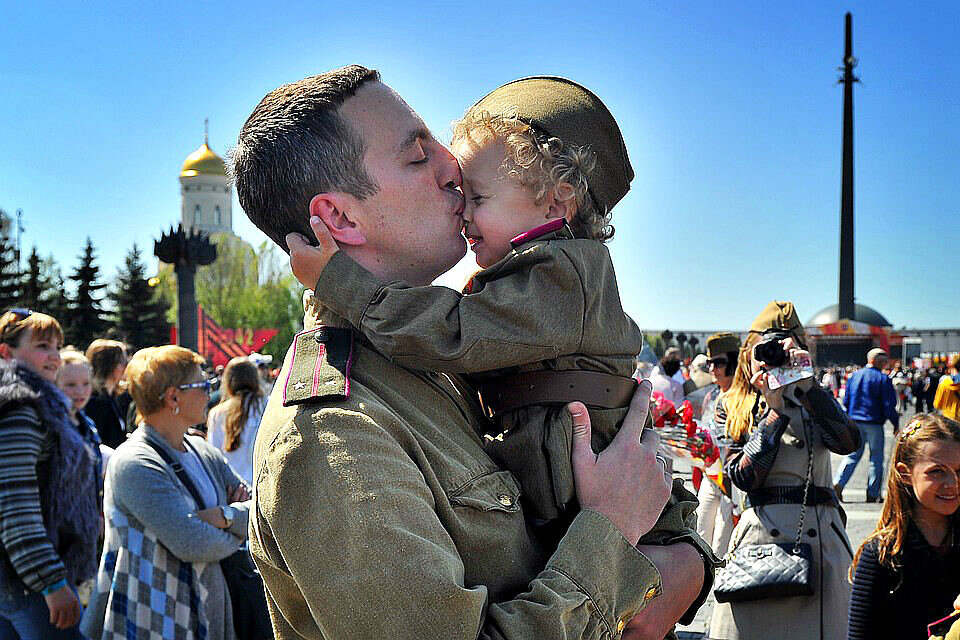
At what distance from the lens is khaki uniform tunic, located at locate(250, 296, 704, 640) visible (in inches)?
52.6

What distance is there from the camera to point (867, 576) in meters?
3.79

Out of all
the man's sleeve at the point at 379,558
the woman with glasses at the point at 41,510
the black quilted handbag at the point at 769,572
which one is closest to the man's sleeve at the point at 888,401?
the black quilted handbag at the point at 769,572

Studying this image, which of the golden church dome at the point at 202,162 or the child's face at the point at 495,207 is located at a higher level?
the golden church dome at the point at 202,162

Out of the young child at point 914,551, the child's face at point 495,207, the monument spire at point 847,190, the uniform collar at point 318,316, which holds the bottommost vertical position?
the young child at point 914,551

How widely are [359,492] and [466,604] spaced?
0.24 metres

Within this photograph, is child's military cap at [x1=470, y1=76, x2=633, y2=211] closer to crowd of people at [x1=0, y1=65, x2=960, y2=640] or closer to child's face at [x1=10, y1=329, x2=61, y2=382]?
crowd of people at [x1=0, y1=65, x2=960, y2=640]

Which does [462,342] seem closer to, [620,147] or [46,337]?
[620,147]

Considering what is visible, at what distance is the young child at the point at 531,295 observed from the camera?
1681 millimetres

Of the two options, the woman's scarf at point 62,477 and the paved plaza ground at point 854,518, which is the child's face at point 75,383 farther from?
the paved plaza ground at point 854,518

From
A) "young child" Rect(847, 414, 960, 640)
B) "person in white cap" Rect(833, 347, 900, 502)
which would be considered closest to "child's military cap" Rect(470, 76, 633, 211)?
"young child" Rect(847, 414, 960, 640)

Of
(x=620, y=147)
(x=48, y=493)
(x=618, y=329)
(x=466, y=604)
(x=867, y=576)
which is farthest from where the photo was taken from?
(x=48, y=493)

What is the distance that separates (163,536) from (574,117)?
9.52ft

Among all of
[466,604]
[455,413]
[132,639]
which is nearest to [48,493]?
[132,639]

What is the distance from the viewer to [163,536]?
156 inches
